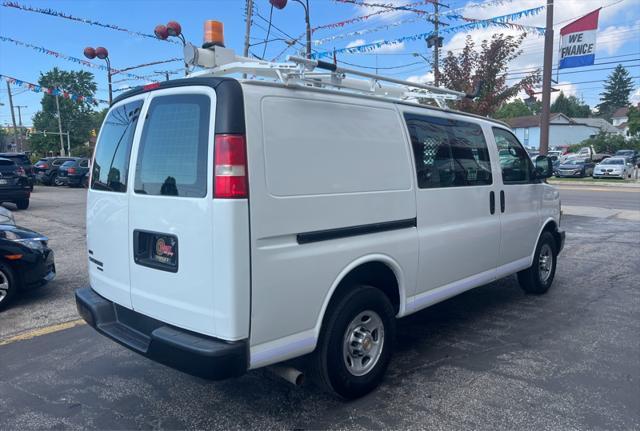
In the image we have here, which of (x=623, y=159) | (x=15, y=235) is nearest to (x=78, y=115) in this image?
(x=623, y=159)

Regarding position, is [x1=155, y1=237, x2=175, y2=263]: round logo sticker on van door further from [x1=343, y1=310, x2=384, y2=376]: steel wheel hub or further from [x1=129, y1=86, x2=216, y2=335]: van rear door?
[x1=343, y1=310, x2=384, y2=376]: steel wheel hub

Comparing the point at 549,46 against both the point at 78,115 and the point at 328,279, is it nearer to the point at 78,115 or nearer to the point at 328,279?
the point at 328,279

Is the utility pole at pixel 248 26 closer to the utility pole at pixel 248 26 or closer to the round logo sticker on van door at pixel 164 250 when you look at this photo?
the utility pole at pixel 248 26

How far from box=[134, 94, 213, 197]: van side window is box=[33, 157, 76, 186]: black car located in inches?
1063

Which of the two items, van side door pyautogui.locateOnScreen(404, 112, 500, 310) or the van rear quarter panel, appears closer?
the van rear quarter panel

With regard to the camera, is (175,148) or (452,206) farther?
(452,206)

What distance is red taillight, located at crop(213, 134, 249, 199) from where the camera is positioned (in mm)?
2621

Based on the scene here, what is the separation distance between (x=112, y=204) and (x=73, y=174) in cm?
2481

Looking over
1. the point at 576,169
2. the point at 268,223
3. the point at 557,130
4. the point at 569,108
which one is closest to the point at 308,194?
the point at 268,223

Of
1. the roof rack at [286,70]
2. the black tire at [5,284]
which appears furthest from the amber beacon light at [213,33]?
the black tire at [5,284]

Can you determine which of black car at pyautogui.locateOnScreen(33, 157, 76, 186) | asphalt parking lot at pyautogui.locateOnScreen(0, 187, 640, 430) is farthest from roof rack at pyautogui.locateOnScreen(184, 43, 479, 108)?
black car at pyautogui.locateOnScreen(33, 157, 76, 186)

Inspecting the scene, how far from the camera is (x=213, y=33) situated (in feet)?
11.8

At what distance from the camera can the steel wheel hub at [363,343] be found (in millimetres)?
3349

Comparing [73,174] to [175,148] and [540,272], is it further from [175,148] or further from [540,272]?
[175,148]
